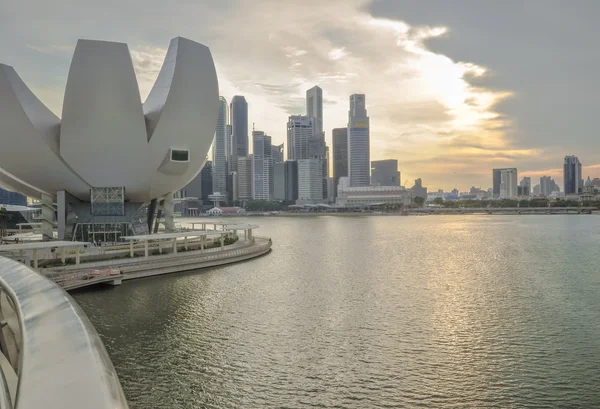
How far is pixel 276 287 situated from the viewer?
2473 centimetres

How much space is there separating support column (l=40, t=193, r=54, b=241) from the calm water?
18035 mm

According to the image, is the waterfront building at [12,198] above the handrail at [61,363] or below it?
above

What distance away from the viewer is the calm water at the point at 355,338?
11.4m

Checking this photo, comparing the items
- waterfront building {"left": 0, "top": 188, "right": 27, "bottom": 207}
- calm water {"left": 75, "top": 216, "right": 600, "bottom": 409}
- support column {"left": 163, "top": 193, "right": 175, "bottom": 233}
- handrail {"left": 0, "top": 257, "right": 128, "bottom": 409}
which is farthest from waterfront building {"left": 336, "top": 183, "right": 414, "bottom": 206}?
handrail {"left": 0, "top": 257, "right": 128, "bottom": 409}

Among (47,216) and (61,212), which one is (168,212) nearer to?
(61,212)

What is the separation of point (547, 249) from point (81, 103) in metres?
42.2

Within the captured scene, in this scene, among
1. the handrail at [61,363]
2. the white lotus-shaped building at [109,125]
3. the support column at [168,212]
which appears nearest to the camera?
the handrail at [61,363]

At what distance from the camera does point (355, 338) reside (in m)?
15.7

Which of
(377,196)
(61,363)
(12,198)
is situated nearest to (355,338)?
(61,363)

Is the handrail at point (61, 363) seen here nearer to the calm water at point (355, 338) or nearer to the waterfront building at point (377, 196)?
the calm water at point (355, 338)

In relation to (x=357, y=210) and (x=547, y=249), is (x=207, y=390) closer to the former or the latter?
(x=547, y=249)

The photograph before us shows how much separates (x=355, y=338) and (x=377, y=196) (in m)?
178

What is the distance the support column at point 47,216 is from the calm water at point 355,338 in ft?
59.2

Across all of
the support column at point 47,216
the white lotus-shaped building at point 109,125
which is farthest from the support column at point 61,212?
the support column at point 47,216
